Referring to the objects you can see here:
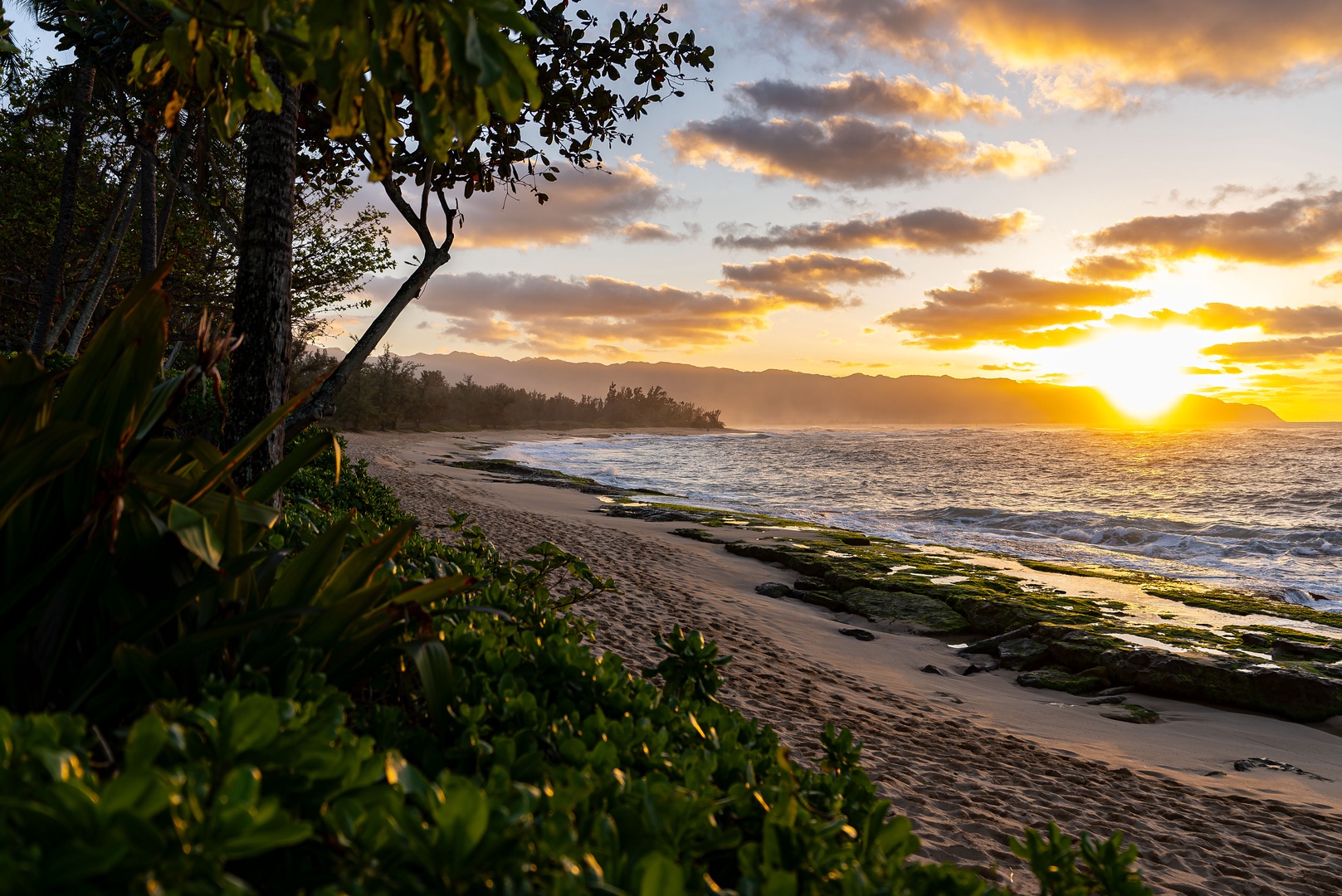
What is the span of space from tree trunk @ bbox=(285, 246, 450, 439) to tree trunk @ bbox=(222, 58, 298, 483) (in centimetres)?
39

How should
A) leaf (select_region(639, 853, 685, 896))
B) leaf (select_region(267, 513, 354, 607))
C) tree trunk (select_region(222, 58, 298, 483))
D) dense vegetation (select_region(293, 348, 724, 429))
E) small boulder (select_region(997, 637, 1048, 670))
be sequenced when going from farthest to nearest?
dense vegetation (select_region(293, 348, 724, 429)) → small boulder (select_region(997, 637, 1048, 670)) → tree trunk (select_region(222, 58, 298, 483)) → leaf (select_region(267, 513, 354, 607)) → leaf (select_region(639, 853, 685, 896))

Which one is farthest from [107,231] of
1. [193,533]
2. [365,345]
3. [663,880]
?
[663,880]

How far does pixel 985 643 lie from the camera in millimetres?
9125

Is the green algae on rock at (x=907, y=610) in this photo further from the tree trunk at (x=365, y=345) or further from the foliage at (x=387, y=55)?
the foliage at (x=387, y=55)

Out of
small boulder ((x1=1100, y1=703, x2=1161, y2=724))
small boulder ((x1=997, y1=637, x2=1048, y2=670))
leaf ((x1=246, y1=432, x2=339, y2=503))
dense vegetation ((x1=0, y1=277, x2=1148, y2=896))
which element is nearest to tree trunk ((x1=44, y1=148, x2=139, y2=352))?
leaf ((x1=246, y1=432, x2=339, y2=503))

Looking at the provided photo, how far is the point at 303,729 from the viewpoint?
1178mm

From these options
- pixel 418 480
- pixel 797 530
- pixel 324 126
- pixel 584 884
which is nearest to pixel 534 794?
pixel 584 884

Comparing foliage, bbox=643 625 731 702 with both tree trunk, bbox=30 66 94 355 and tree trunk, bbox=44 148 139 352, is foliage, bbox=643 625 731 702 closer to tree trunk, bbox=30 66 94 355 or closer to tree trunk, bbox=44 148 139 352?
tree trunk, bbox=30 66 94 355

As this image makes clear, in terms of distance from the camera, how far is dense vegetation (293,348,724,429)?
2144 inches

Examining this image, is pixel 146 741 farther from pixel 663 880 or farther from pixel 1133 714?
pixel 1133 714

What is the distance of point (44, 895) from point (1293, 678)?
993 cm

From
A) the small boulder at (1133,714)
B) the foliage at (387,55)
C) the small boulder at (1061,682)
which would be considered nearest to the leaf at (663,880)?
the foliage at (387,55)

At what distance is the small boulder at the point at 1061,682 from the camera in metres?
7.67

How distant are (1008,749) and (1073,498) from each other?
92.7ft
